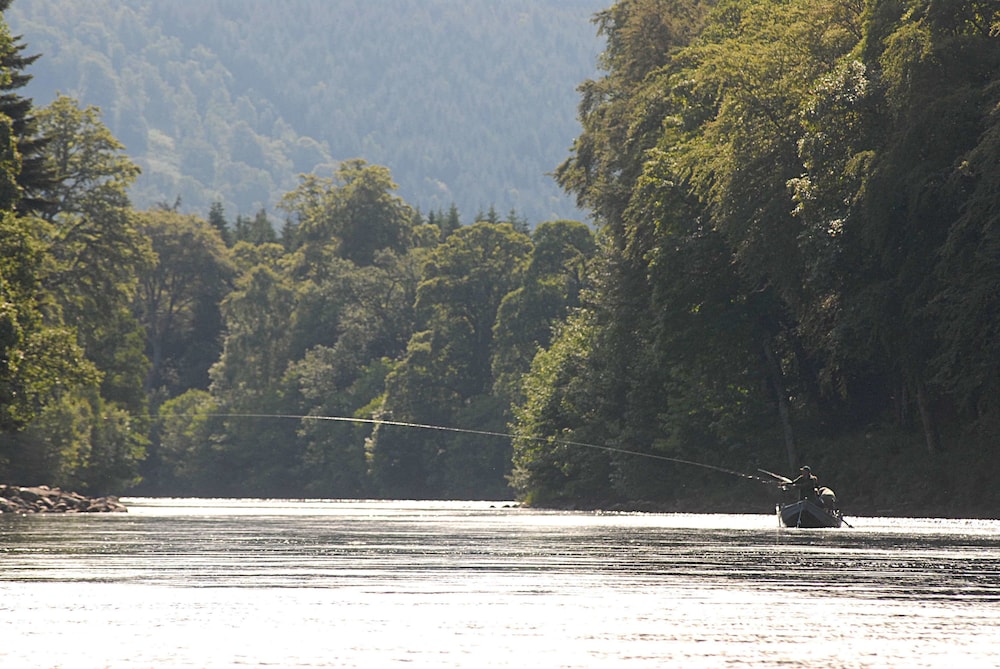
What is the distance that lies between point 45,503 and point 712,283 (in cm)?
2539

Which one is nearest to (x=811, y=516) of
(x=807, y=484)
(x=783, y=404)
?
(x=807, y=484)

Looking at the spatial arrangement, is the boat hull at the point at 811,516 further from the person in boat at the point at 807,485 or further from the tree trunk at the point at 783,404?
the tree trunk at the point at 783,404

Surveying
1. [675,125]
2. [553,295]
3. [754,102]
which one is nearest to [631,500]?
[675,125]

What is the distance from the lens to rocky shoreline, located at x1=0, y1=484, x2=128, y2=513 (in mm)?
64250

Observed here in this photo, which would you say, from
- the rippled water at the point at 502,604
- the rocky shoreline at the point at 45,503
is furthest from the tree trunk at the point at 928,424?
A: the rocky shoreline at the point at 45,503

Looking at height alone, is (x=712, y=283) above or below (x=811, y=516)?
above

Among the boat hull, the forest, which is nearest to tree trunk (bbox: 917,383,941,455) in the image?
the forest

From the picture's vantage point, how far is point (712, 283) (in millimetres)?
59781

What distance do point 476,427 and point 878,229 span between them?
77.4 metres

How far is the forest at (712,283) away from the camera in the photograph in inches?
1797

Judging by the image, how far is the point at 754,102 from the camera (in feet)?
179

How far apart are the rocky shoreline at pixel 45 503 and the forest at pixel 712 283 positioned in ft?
14.2

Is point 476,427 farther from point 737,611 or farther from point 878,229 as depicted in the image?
point 737,611

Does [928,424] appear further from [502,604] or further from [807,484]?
[502,604]
